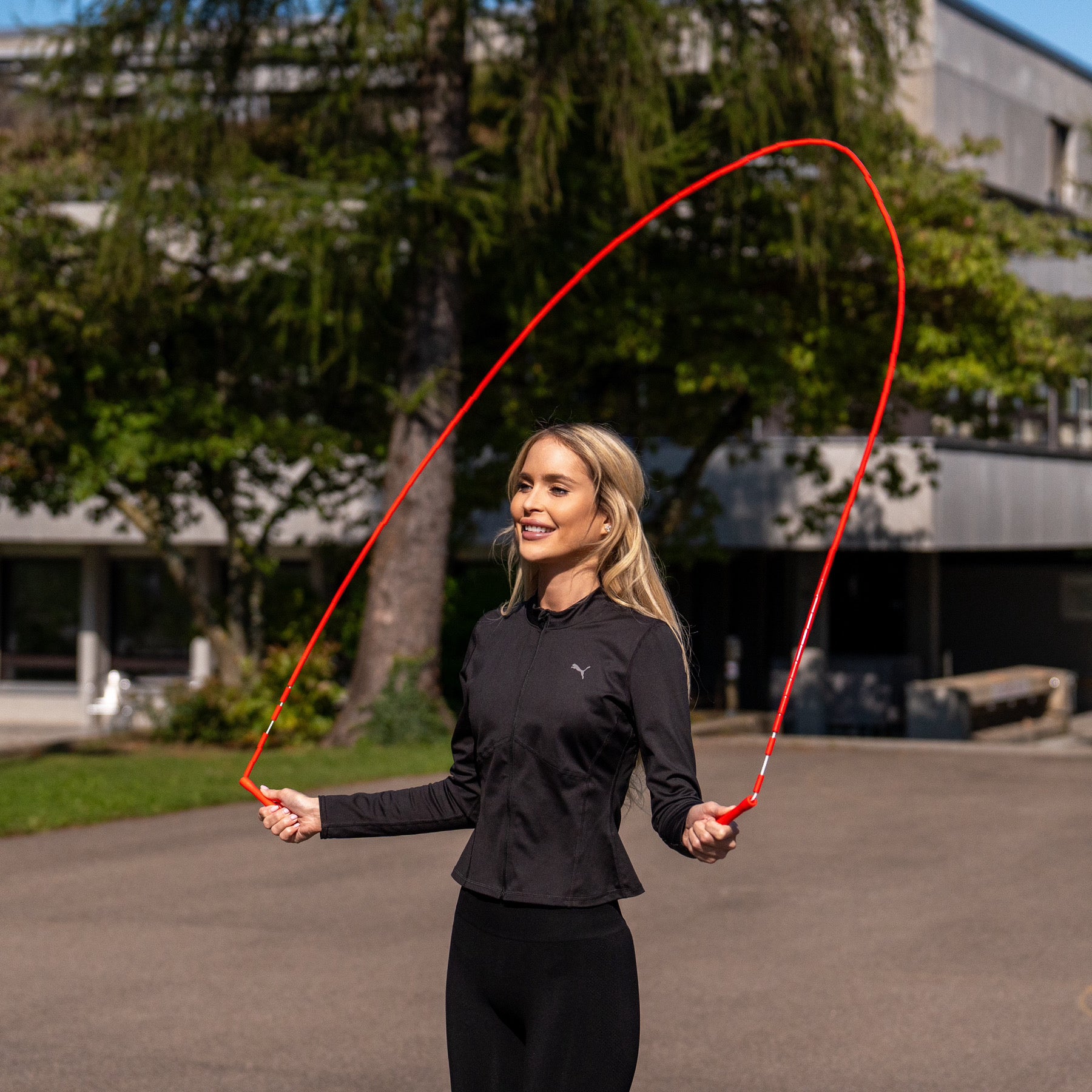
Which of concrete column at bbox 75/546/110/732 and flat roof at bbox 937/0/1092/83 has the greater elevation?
flat roof at bbox 937/0/1092/83

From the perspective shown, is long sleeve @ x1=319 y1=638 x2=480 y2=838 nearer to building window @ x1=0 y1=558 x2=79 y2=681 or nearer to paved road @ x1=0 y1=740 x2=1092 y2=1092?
paved road @ x1=0 y1=740 x2=1092 y2=1092

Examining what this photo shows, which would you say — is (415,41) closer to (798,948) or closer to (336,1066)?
(798,948)

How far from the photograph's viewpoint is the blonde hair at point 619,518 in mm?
3391

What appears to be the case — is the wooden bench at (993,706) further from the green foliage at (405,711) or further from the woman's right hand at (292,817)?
the woman's right hand at (292,817)

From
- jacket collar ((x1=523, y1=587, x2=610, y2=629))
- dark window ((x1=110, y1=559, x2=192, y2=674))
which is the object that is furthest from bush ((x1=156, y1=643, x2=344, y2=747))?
jacket collar ((x1=523, y1=587, x2=610, y2=629))

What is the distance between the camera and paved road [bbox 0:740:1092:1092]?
18.9ft

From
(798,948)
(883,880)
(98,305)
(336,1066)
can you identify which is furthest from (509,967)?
(98,305)

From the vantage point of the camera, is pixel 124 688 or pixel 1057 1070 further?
pixel 124 688

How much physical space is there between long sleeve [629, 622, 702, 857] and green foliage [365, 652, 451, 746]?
13.3m

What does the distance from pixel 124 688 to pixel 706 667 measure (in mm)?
10167

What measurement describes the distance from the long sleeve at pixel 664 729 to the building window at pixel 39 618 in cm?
3066

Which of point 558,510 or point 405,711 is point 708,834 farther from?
point 405,711

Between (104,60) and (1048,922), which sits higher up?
(104,60)

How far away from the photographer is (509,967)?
319 cm
